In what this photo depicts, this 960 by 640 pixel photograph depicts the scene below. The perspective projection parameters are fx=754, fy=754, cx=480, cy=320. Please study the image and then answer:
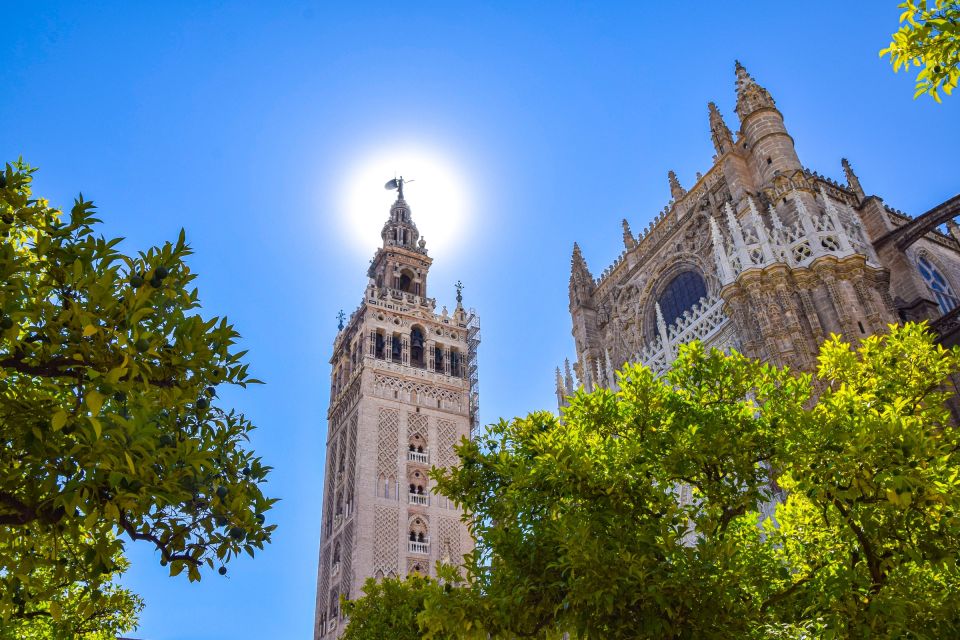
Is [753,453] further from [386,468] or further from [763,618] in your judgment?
[386,468]

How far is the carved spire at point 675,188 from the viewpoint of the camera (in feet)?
86.7

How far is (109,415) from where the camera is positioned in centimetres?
405

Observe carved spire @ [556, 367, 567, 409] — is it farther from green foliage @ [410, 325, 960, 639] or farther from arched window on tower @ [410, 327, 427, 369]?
green foliage @ [410, 325, 960, 639]

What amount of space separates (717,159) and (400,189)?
30555mm

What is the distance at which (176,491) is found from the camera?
423cm

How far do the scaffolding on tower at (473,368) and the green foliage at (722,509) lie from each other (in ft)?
101

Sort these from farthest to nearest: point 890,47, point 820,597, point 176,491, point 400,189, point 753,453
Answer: point 400,189, point 753,453, point 820,597, point 890,47, point 176,491

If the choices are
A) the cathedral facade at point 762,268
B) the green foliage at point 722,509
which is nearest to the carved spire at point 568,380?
the cathedral facade at point 762,268

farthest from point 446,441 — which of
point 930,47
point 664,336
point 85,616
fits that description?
point 930,47

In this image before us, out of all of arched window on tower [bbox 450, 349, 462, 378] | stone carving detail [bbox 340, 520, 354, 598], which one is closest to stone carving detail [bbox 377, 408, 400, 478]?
stone carving detail [bbox 340, 520, 354, 598]

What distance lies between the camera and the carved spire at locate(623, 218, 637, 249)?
28308mm

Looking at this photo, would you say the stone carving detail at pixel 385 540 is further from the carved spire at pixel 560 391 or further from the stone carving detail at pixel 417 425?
the carved spire at pixel 560 391

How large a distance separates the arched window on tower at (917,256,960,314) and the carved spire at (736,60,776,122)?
6466mm

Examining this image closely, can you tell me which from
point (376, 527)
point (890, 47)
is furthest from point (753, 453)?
point (376, 527)
